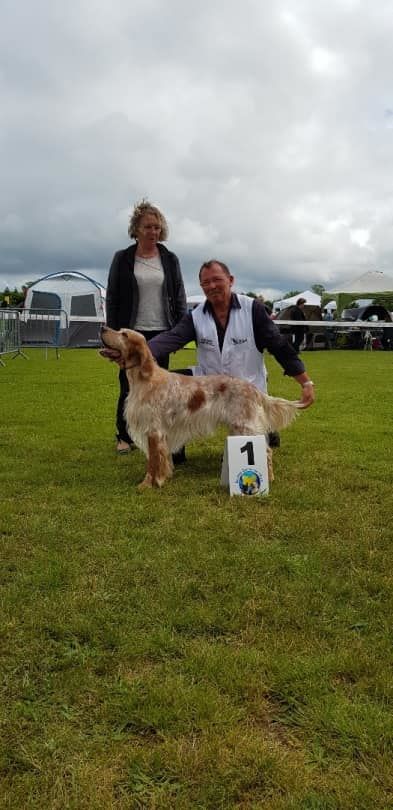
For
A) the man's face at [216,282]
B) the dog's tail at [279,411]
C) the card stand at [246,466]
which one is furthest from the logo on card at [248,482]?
the man's face at [216,282]

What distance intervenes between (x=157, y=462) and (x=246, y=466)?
0.70 metres

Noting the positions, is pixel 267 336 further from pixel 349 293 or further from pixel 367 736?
pixel 349 293

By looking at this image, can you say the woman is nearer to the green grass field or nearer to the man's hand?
the man's hand

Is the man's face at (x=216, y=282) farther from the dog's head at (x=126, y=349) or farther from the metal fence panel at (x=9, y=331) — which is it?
the metal fence panel at (x=9, y=331)

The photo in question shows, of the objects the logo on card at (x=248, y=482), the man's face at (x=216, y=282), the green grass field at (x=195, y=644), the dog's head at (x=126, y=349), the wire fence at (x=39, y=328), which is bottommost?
the green grass field at (x=195, y=644)

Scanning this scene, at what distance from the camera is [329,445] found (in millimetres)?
5746

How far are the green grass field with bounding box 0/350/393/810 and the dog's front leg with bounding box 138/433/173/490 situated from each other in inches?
5.7

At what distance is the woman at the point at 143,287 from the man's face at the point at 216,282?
736mm

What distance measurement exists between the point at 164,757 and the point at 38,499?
2.55 meters

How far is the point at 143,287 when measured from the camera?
5.37 metres

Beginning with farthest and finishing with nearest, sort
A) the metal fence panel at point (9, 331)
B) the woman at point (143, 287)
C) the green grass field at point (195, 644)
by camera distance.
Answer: the metal fence panel at point (9, 331), the woman at point (143, 287), the green grass field at point (195, 644)

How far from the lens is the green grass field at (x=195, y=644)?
1.63 m

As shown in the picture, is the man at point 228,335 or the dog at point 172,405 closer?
the dog at point 172,405

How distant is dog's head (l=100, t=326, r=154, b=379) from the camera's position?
14.5ft
